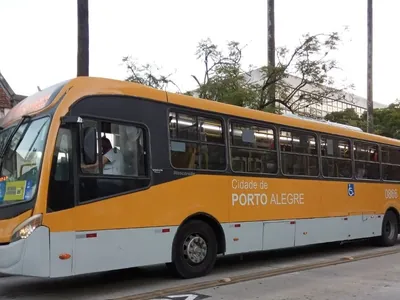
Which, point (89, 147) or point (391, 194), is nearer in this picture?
point (89, 147)

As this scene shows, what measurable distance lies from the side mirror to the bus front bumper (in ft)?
3.71

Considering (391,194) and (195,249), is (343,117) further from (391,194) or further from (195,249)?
(195,249)

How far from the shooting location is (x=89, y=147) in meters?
6.86

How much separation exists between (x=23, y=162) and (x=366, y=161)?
378 inches

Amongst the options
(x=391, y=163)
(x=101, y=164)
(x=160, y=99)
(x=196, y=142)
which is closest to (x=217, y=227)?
(x=196, y=142)

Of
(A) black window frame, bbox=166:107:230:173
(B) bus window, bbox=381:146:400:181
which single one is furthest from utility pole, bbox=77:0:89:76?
(B) bus window, bbox=381:146:400:181

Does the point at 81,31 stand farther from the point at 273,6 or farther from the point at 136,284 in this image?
the point at 273,6

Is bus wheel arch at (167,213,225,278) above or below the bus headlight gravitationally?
below

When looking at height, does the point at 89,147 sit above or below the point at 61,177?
above

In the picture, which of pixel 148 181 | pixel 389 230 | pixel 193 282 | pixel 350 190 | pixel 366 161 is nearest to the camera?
pixel 148 181

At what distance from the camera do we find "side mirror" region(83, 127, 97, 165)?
685cm

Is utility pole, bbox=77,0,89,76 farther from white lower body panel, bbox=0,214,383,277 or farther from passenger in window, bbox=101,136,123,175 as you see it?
white lower body panel, bbox=0,214,383,277

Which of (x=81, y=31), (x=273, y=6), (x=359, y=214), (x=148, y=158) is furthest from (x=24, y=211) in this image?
(x=273, y=6)

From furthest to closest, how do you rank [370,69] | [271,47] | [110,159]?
1. [370,69]
2. [271,47]
3. [110,159]
